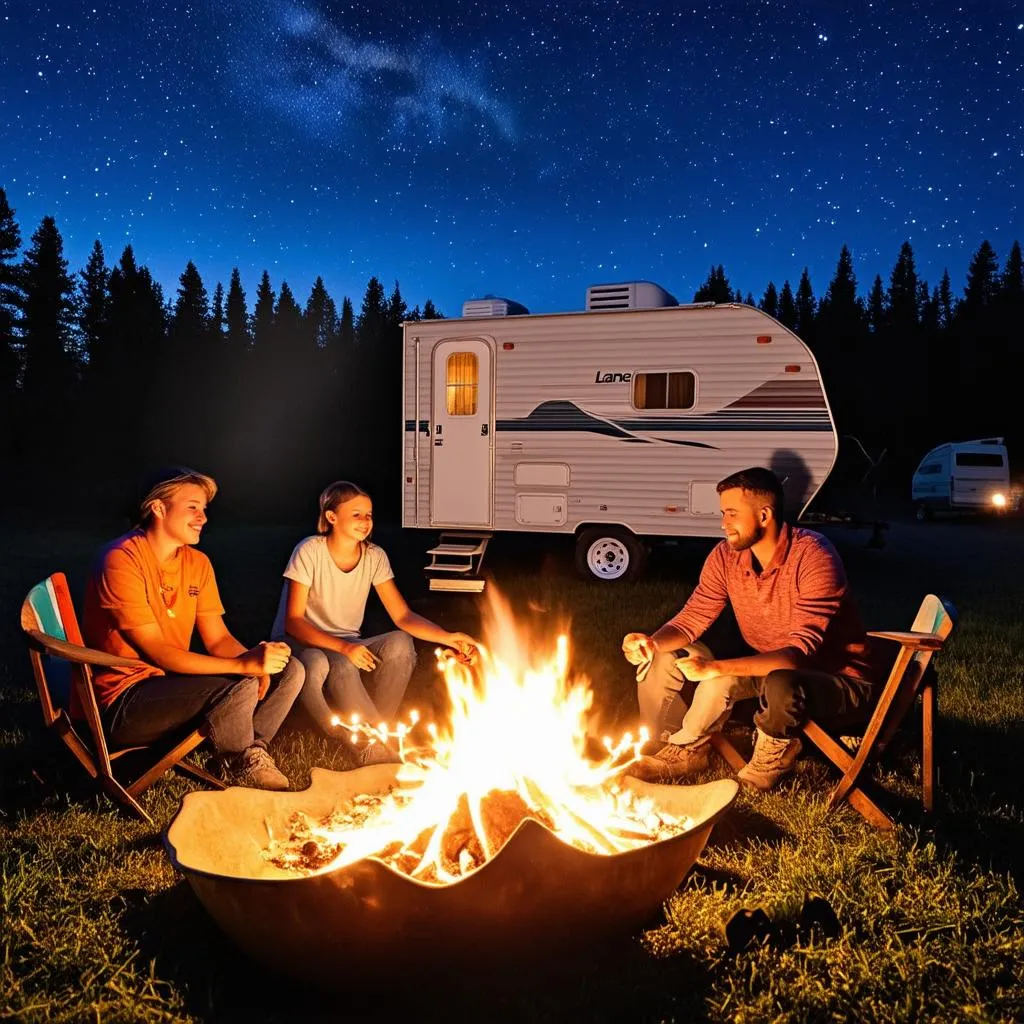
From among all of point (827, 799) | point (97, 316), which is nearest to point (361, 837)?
point (827, 799)

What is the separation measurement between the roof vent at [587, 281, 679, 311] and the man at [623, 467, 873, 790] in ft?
20.4

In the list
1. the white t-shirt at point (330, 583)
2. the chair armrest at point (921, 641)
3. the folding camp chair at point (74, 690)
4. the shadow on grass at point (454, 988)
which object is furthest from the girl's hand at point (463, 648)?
the chair armrest at point (921, 641)

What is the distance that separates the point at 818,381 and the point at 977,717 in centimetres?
517

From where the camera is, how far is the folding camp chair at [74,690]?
10.6 ft

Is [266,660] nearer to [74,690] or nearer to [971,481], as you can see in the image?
[74,690]

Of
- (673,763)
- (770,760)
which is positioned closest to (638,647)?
(673,763)

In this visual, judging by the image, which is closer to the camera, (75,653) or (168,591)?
(75,653)

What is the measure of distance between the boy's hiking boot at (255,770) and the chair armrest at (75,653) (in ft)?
2.02

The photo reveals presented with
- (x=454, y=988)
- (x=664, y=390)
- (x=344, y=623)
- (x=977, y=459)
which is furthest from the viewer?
(x=977, y=459)

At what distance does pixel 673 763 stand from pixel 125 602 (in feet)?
7.99

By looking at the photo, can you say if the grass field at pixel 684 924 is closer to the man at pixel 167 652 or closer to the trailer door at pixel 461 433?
the man at pixel 167 652

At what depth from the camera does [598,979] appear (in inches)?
101

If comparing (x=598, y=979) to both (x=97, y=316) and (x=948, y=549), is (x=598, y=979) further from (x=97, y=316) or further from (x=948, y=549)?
(x=97, y=316)

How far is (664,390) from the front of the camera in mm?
10000
